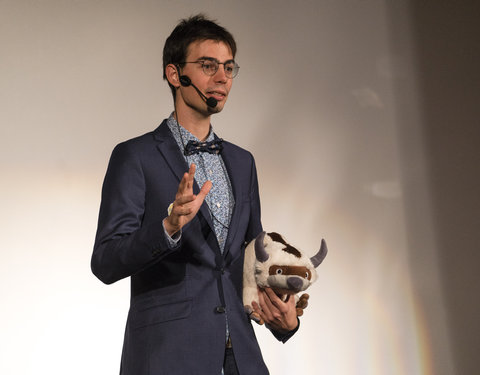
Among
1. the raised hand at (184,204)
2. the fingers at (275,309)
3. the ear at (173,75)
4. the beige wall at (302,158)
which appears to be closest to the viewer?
the raised hand at (184,204)

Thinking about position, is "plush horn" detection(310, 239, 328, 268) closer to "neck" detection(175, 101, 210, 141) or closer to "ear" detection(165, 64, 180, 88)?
"neck" detection(175, 101, 210, 141)

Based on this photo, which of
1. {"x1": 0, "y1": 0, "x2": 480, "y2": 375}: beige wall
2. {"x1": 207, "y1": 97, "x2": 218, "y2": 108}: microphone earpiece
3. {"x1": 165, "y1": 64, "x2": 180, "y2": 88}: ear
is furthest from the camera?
{"x1": 0, "y1": 0, "x2": 480, "y2": 375}: beige wall

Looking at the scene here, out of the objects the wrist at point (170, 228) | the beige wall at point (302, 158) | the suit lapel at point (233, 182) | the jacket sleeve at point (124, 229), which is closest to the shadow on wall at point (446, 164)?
the beige wall at point (302, 158)

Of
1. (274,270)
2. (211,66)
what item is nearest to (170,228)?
(274,270)

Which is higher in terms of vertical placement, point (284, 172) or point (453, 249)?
point (284, 172)

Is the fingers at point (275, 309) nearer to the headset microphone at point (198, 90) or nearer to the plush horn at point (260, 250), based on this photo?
the plush horn at point (260, 250)

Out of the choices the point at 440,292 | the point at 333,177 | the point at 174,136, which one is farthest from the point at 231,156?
the point at 440,292

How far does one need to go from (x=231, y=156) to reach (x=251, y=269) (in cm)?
34

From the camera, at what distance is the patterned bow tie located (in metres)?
1.57

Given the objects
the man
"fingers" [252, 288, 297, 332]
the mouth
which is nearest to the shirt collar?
the man

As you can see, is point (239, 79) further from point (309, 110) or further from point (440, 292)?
point (440, 292)

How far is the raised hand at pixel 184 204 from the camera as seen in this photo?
1225 millimetres

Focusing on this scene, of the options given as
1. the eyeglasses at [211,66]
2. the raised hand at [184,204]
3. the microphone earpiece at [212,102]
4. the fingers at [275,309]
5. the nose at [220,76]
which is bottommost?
the fingers at [275,309]

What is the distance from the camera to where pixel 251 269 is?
1460mm
